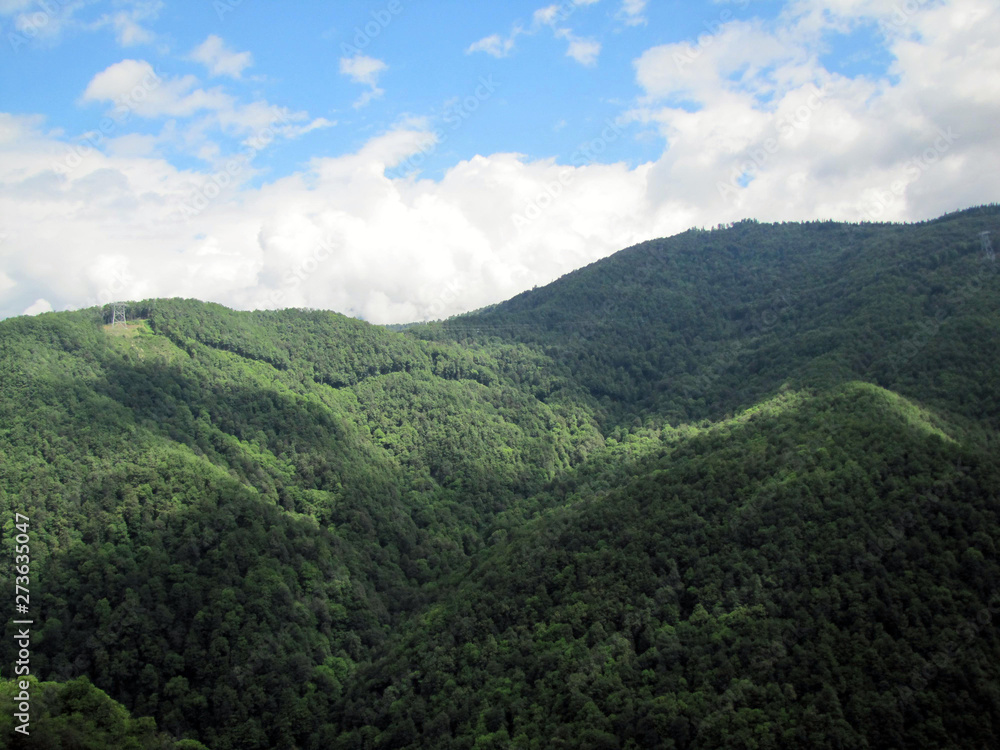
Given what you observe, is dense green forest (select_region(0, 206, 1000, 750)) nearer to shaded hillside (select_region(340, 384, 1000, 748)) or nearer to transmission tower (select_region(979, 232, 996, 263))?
shaded hillside (select_region(340, 384, 1000, 748))

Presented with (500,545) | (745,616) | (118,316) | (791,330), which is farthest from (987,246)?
(118,316)

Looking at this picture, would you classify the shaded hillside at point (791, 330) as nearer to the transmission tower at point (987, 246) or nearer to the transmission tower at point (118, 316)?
the transmission tower at point (987, 246)

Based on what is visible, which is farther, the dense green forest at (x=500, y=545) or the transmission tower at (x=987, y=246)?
the transmission tower at (x=987, y=246)

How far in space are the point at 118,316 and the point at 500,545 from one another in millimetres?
83177

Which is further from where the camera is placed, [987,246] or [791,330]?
[791,330]

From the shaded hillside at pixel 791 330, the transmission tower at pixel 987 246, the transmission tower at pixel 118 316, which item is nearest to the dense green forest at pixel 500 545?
the shaded hillside at pixel 791 330

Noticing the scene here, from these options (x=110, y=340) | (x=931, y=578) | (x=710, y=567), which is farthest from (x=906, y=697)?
(x=110, y=340)

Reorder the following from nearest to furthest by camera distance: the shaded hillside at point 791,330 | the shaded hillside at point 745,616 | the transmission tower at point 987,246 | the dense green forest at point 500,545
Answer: the shaded hillside at point 745,616 → the dense green forest at point 500,545 → the shaded hillside at point 791,330 → the transmission tower at point 987,246

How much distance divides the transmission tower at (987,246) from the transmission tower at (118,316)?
533 feet

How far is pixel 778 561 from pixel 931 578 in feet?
42.0

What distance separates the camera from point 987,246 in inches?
5261

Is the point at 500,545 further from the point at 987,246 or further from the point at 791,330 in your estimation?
the point at 987,246

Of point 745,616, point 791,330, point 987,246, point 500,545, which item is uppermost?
point 987,246

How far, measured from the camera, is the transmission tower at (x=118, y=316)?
123250 mm
